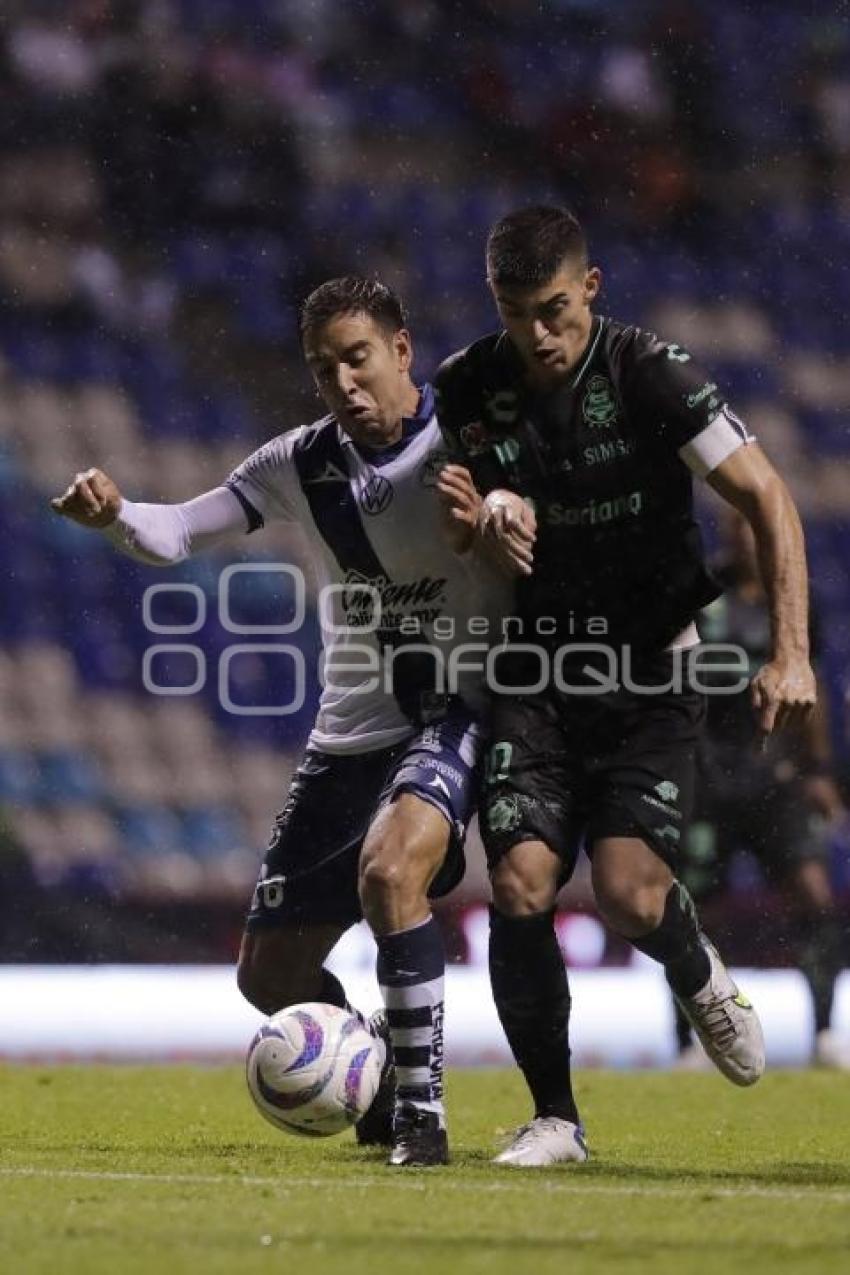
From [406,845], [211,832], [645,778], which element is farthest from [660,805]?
[211,832]

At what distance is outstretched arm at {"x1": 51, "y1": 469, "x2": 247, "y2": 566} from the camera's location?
200 inches

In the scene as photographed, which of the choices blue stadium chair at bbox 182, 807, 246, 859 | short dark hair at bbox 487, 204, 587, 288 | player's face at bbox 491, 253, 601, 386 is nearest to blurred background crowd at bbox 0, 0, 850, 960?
blue stadium chair at bbox 182, 807, 246, 859

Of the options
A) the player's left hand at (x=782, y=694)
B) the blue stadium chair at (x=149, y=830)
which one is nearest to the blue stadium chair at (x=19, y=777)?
the blue stadium chair at (x=149, y=830)

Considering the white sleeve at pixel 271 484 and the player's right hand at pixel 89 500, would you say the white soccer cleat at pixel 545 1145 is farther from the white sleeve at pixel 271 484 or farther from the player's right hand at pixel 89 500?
the player's right hand at pixel 89 500

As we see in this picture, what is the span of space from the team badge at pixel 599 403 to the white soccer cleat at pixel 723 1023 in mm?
1164

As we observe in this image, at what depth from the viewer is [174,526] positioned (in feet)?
17.7

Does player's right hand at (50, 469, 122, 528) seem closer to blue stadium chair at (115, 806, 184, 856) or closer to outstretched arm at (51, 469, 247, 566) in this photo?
outstretched arm at (51, 469, 247, 566)

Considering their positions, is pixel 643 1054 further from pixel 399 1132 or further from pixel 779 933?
pixel 399 1132

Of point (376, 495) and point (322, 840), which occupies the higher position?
point (376, 495)

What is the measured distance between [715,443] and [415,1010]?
1.30 m

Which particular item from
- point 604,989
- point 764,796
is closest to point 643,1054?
point 604,989

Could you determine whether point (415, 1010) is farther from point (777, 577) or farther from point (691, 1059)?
point (691, 1059)

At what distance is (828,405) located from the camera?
11188 mm

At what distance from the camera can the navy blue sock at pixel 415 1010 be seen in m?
4.76
